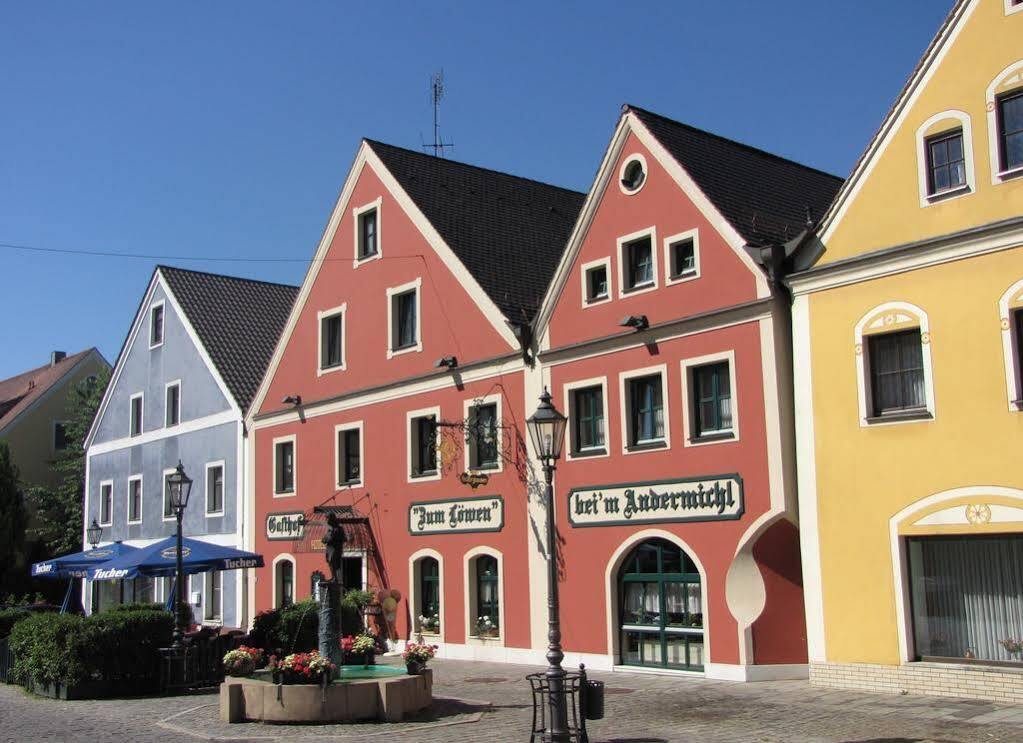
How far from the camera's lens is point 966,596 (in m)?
16.8

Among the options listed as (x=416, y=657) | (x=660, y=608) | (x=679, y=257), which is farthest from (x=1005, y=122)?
(x=416, y=657)

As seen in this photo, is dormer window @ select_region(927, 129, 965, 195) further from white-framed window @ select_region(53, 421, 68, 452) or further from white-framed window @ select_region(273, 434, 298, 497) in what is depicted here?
white-framed window @ select_region(53, 421, 68, 452)

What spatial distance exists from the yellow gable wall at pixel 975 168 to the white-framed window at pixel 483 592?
10.6m

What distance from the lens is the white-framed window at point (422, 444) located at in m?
27.1

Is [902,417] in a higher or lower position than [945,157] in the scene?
lower

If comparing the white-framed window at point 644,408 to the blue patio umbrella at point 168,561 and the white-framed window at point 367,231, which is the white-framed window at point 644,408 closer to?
the blue patio umbrella at point 168,561

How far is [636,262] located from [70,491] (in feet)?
122

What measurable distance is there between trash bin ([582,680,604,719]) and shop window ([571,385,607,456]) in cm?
1007

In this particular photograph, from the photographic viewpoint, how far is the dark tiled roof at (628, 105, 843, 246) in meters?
21.1

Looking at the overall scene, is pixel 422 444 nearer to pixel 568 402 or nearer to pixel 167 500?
pixel 568 402

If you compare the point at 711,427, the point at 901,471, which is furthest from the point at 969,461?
the point at 711,427

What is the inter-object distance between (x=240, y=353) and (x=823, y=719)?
26720 mm

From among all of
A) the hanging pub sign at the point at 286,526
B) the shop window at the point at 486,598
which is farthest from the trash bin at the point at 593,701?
the hanging pub sign at the point at 286,526

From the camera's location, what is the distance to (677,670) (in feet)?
68.0
